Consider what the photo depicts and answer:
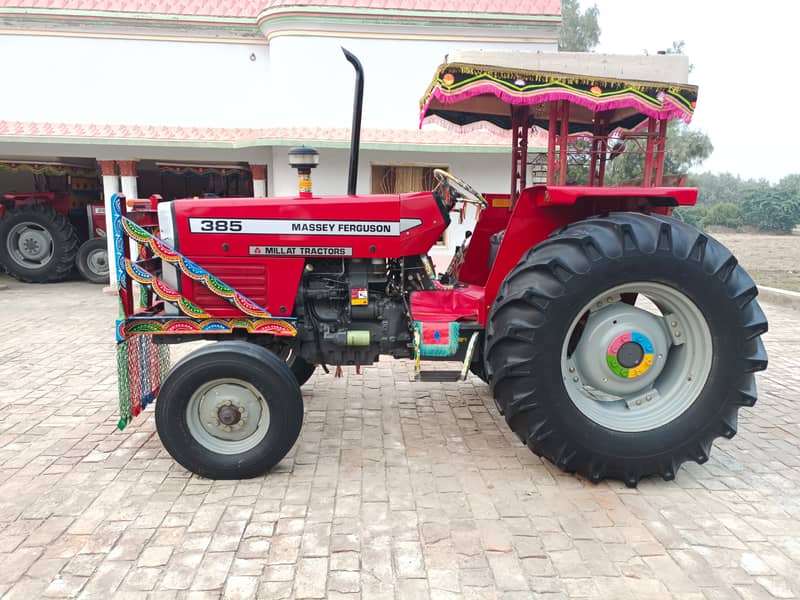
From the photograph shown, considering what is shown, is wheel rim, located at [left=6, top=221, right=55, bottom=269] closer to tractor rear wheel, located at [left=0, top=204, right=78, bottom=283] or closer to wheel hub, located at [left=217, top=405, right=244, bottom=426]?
tractor rear wheel, located at [left=0, top=204, right=78, bottom=283]

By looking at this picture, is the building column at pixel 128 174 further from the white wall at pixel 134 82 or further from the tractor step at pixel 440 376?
the tractor step at pixel 440 376

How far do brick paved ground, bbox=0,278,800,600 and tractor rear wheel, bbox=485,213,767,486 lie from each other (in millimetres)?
280

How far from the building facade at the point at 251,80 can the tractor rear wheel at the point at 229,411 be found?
19.8 ft

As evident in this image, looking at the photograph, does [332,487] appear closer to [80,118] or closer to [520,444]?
[520,444]

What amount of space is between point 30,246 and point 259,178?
4813 mm

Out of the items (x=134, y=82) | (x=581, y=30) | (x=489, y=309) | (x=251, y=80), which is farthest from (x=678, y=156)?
(x=489, y=309)

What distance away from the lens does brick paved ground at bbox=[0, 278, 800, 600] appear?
91.0 inches

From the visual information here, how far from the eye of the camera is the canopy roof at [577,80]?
134 inches

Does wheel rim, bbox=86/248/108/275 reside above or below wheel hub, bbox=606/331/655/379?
below

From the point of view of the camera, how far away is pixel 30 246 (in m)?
10.7

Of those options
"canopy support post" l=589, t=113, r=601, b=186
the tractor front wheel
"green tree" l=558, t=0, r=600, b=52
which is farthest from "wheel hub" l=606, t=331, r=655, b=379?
"green tree" l=558, t=0, r=600, b=52

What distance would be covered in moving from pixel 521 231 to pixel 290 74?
6684 millimetres

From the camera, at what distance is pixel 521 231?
327 centimetres

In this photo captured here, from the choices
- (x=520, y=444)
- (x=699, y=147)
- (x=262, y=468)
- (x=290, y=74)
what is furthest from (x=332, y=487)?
(x=699, y=147)
